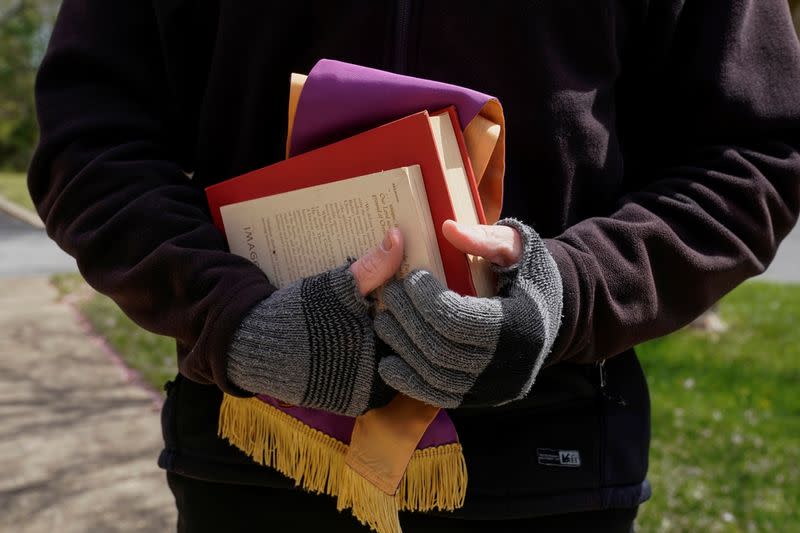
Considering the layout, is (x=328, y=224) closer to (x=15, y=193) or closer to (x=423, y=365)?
(x=423, y=365)

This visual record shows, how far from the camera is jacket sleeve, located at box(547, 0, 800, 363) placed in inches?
46.4

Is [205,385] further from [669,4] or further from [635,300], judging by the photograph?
[669,4]

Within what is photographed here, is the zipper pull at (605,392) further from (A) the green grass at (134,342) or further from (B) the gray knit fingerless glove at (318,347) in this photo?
(A) the green grass at (134,342)

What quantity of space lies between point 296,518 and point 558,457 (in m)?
0.43

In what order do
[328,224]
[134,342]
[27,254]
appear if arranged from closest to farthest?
1. [328,224]
2. [134,342]
3. [27,254]

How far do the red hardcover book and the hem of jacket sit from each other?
0.39 metres

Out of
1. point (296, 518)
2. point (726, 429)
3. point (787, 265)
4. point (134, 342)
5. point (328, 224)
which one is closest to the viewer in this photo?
point (328, 224)

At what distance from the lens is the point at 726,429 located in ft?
15.0

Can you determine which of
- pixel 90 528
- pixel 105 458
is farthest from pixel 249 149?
pixel 105 458

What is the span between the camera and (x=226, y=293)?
1120mm

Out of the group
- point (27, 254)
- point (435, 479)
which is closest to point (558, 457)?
point (435, 479)

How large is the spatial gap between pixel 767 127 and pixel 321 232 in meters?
0.72

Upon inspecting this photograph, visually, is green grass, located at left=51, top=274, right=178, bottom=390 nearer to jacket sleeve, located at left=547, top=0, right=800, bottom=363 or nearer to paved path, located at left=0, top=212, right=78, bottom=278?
paved path, located at left=0, top=212, right=78, bottom=278

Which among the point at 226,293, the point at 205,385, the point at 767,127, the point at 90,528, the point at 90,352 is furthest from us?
the point at 90,352
